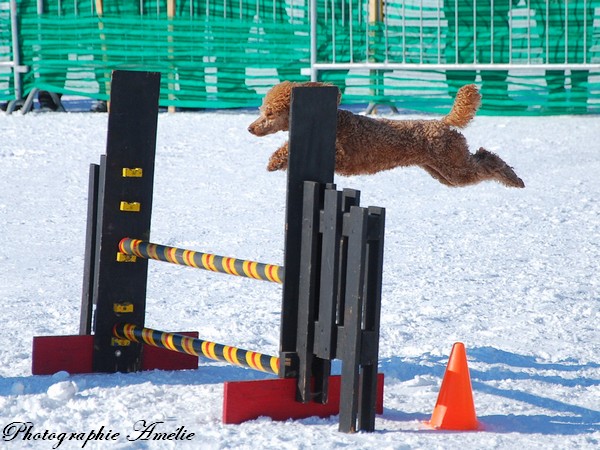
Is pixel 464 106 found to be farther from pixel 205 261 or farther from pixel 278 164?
pixel 205 261

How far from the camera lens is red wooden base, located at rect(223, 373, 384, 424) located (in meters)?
3.97

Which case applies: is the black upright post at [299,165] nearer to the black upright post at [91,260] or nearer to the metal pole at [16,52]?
the black upright post at [91,260]

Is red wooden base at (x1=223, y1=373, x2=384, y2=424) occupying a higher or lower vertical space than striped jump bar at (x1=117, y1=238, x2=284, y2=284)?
lower

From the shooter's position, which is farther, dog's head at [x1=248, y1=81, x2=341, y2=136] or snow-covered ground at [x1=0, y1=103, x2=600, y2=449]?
dog's head at [x1=248, y1=81, x2=341, y2=136]

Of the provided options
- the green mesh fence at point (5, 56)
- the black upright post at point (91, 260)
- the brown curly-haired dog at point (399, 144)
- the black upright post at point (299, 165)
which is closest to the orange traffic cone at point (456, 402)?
the black upright post at point (299, 165)

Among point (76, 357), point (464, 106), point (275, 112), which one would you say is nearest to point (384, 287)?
point (464, 106)

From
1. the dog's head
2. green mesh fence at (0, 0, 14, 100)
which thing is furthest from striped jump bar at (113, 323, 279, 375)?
green mesh fence at (0, 0, 14, 100)

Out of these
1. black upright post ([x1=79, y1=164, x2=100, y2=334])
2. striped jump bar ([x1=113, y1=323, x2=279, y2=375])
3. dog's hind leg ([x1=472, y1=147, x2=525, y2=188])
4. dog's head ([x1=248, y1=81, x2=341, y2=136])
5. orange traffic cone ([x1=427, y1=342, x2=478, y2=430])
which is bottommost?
orange traffic cone ([x1=427, y1=342, x2=478, y2=430])

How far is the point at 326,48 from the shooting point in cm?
1207

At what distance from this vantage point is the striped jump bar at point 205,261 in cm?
406

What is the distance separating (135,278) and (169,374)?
19.5 inches

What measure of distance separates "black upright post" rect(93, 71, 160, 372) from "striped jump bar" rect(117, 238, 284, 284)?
0.10 m

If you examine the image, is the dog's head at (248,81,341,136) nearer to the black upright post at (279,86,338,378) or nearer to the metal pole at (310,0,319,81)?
the black upright post at (279,86,338,378)

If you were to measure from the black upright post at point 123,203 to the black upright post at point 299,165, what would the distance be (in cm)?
114
